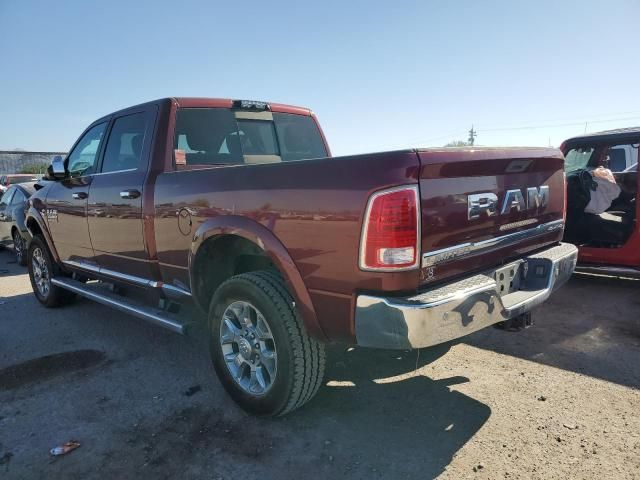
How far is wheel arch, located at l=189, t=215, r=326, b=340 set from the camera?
2428mm

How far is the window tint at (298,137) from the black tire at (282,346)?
1.94m

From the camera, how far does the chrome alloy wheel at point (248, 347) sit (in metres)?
2.72

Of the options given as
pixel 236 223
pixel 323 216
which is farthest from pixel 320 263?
pixel 236 223

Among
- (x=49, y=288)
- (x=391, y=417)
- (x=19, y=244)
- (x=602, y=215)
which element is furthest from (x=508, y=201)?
(x=19, y=244)

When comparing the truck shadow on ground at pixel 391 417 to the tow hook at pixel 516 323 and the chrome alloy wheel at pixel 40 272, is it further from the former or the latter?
the chrome alloy wheel at pixel 40 272

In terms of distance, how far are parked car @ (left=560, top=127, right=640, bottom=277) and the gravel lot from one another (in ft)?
3.13

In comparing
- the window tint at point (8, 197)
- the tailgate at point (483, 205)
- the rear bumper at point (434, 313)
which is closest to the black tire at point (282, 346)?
the rear bumper at point (434, 313)

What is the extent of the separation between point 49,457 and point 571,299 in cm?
496

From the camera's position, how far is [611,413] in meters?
2.75

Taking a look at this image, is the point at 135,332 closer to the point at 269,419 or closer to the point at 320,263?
the point at 269,419

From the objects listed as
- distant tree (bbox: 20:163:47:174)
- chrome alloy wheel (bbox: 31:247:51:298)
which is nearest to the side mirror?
chrome alloy wheel (bbox: 31:247:51:298)

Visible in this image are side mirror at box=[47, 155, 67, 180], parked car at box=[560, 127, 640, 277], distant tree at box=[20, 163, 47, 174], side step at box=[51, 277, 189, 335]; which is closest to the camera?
side step at box=[51, 277, 189, 335]

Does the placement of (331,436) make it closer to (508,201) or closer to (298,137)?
(508,201)

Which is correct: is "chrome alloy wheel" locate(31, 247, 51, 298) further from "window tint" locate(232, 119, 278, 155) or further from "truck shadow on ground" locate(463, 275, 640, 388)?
"truck shadow on ground" locate(463, 275, 640, 388)
